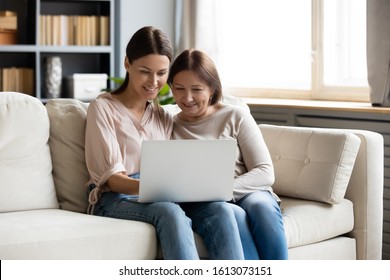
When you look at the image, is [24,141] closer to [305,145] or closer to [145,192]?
[145,192]

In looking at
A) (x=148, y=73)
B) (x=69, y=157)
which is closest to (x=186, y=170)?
(x=148, y=73)

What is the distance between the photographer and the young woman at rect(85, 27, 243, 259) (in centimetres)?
246

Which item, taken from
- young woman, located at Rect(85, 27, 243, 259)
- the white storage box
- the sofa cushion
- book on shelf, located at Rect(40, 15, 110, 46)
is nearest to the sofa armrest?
young woman, located at Rect(85, 27, 243, 259)

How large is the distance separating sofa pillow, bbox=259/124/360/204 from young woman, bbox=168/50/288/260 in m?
0.33

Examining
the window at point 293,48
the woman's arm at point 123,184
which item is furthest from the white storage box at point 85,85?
the woman's arm at point 123,184

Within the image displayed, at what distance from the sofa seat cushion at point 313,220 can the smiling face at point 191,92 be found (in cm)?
52

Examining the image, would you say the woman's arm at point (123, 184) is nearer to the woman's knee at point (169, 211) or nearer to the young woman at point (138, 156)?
the young woman at point (138, 156)

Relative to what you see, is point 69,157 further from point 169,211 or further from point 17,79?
point 17,79

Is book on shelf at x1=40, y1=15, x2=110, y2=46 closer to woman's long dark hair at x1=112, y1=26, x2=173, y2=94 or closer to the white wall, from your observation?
the white wall

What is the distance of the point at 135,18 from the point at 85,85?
1.92ft

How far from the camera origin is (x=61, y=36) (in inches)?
204

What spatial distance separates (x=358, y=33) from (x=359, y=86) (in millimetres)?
310

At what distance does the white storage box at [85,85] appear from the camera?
17.0 feet

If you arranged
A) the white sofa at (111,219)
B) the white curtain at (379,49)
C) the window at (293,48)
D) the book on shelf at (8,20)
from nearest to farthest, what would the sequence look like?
1. the white sofa at (111,219)
2. the white curtain at (379,49)
3. the window at (293,48)
4. the book on shelf at (8,20)
